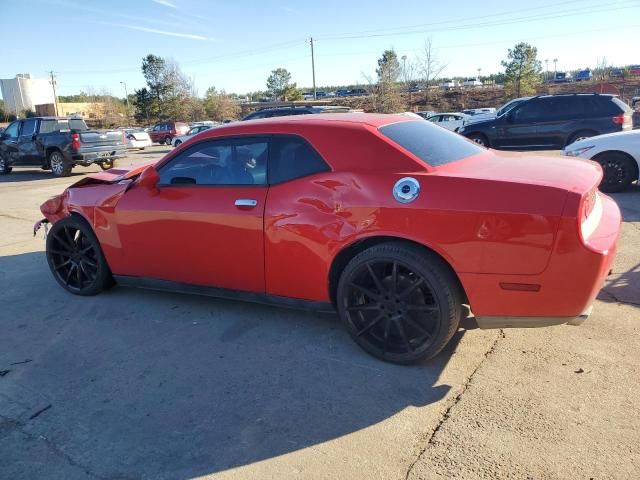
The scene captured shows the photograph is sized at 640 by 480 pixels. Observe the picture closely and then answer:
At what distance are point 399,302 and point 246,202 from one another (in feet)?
4.29

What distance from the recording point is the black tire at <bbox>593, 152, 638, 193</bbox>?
26.0 feet

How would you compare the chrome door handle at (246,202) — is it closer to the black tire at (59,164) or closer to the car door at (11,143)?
the black tire at (59,164)

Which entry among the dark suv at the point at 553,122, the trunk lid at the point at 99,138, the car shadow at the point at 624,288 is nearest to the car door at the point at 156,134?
the trunk lid at the point at 99,138

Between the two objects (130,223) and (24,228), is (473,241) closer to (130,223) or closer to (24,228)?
(130,223)

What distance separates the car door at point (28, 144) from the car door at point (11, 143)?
0.21 m

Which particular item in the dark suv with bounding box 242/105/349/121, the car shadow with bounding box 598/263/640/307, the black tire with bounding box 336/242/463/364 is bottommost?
the car shadow with bounding box 598/263/640/307

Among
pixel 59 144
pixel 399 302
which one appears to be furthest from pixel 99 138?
pixel 399 302

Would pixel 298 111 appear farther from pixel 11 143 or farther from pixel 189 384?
pixel 11 143

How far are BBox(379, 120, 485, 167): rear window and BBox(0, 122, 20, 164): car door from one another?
631 inches

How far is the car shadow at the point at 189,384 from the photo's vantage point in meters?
2.57

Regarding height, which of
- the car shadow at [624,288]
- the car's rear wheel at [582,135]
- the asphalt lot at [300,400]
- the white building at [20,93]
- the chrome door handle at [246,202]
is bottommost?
the asphalt lot at [300,400]

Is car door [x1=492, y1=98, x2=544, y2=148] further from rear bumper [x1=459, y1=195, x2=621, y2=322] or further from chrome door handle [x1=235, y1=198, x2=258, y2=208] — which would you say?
chrome door handle [x1=235, y1=198, x2=258, y2=208]

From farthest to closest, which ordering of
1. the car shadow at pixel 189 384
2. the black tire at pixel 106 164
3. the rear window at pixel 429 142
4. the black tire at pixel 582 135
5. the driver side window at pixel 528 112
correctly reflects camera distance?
the black tire at pixel 106 164, the driver side window at pixel 528 112, the black tire at pixel 582 135, the rear window at pixel 429 142, the car shadow at pixel 189 384

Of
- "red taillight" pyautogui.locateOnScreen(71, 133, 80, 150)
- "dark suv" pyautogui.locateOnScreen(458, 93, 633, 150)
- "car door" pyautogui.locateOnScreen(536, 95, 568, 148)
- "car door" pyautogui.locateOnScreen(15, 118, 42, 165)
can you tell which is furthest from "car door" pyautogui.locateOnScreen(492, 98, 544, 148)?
"car door" pyautogui.locateOnScreen(15, 118, 42, 165)
